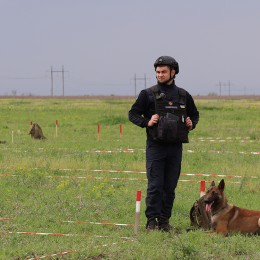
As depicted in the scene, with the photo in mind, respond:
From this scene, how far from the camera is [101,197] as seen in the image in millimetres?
11406

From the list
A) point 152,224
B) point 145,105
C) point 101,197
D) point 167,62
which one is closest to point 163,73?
point 167,62

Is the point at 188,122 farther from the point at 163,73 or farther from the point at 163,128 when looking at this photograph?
the point at 163,73

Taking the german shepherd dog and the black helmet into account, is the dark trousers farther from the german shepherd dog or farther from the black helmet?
the black helmet

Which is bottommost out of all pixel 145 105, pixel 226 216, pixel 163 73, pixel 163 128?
pixel 226 216

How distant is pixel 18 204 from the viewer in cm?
1067

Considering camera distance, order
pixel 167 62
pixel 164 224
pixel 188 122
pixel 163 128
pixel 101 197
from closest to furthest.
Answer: pixel 163 128, pixel 167 62, pixel 188 122, pixel 164 224, pixel 101 197

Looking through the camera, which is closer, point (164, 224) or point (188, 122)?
point (188, 122)

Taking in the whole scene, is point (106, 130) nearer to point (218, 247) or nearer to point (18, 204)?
point (18, 204)

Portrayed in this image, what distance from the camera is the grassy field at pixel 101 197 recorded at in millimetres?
7609

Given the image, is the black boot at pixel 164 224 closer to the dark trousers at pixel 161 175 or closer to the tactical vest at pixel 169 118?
the dark trousers at pixel 161 175

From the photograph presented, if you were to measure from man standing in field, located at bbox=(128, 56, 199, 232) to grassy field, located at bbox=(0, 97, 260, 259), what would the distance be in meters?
0.43

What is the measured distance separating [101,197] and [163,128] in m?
3.26

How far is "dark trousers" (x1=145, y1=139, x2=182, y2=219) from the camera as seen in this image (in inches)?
349

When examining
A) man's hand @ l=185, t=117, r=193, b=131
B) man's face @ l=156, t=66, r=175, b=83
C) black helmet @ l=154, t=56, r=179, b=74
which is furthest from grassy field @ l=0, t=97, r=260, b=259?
black helmet @ l=154, t=56, r=179, b=74
